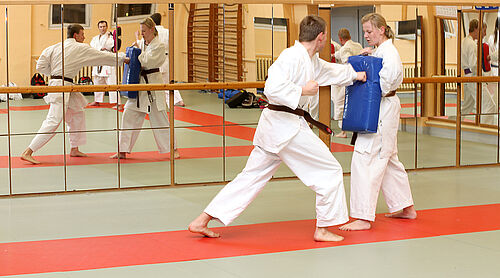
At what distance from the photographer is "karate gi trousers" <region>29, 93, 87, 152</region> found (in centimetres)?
697

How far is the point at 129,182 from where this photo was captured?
7324mm

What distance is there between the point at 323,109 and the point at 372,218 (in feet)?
8.12

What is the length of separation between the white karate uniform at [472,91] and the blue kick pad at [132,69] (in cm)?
367

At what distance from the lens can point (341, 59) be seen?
309 inches

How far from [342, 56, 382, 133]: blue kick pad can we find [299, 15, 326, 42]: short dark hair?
56 cm

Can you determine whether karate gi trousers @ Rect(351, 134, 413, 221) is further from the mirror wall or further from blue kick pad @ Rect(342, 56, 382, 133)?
the mirror wall

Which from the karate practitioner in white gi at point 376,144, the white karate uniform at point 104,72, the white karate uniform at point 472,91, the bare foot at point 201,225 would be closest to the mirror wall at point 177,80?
the white karate uniform at point 104,72

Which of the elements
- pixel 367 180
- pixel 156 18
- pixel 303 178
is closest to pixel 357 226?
pixel 367 180

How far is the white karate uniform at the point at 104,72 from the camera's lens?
272 inches

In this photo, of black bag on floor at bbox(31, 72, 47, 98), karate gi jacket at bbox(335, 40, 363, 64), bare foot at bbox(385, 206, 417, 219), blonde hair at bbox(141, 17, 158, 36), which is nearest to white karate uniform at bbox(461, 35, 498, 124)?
karate gi jacket at bbox(335, 40, 363, 64)

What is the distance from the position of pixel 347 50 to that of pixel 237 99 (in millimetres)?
1301

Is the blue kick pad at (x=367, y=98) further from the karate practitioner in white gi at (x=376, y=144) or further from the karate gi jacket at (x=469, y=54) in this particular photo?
the karate gi jacket at (x=469, y=54)

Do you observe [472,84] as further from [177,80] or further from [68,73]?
[68,73]

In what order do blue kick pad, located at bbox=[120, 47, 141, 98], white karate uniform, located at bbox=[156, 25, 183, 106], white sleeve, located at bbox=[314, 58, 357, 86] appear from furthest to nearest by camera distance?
white karate uniform, located at bbox=[156, 25, 183, 106], blue kick pad, located at bbox=[120, 47, 141, 98], white sleeve, located at bbox=[314, 58, 357, 86]
